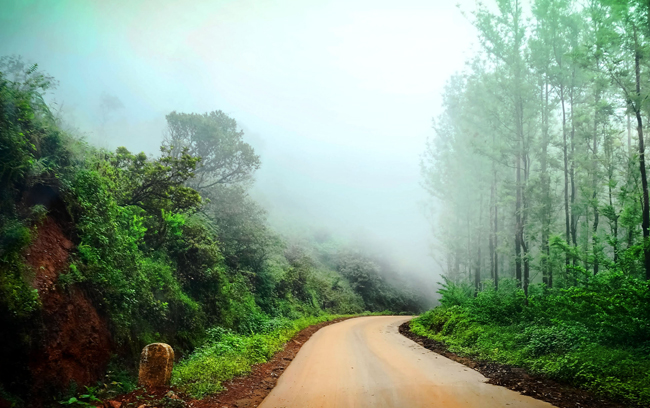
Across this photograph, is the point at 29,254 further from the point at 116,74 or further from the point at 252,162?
the point at 116,74

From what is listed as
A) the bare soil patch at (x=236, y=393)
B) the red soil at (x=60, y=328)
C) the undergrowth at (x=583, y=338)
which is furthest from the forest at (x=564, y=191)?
the red soil at (x=60, y=328)

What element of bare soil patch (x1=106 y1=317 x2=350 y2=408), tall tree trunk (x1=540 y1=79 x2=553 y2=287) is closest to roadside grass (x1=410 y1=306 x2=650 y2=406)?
bare soil patch (x1=106 y1=317 x2=350 y2=408)

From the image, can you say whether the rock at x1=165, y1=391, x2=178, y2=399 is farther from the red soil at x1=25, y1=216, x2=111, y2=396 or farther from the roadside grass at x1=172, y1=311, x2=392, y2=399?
the red soil at x1=25, y1=216, x2=111, y2=396

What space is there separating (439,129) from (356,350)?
20782 millimetres

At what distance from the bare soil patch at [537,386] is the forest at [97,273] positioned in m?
5.05

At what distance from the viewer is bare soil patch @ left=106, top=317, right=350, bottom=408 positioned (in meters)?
5.02

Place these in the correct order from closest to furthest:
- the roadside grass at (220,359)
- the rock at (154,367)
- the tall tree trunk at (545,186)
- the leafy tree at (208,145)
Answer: the rock at (154,367) → the roadside grass at (220,359) → the tall tree trunk at (545,186) → the leafy tree at (208,145)

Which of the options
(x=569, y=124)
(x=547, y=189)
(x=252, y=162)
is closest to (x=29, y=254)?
(x=252, y=162)

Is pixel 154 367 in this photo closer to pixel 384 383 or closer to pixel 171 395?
pixel 171 395

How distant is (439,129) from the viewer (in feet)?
86.6

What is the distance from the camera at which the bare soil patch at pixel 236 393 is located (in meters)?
5.02

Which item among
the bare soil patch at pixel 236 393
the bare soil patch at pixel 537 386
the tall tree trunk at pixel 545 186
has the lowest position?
the bare soil patch at pixel 236 393

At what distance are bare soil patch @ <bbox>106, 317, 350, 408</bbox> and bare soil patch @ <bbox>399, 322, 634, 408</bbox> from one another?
13.7ft

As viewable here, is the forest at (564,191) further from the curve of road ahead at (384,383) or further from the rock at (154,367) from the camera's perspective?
the rock at (154,367)
